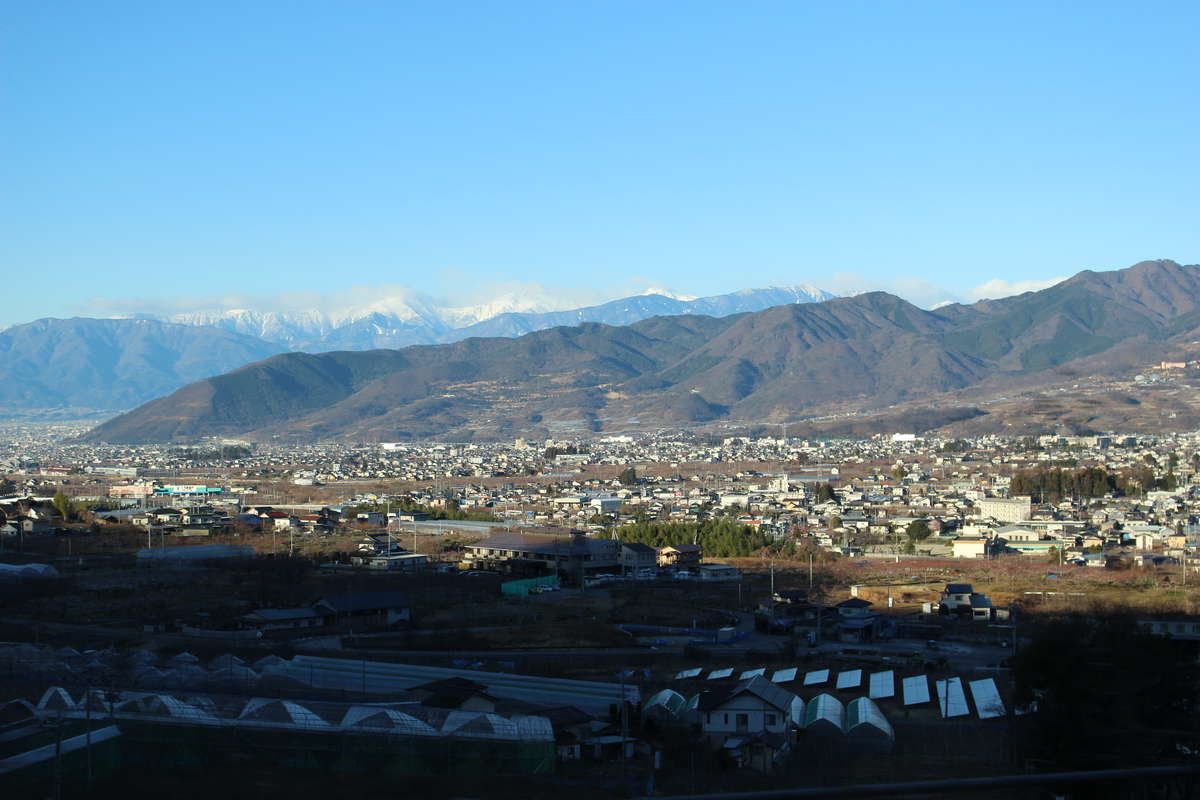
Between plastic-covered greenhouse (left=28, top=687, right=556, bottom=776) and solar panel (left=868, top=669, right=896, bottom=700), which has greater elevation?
plastic-covered greenhouse (left=28, top=687, right=556, bottom=776)

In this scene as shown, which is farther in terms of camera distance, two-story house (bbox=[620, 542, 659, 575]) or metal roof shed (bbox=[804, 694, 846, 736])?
two-story house (bbox=[620, 542, 659, 575])

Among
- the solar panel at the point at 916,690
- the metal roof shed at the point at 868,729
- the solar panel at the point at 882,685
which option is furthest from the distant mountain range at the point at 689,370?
the metal roof shed at the point at 868,729

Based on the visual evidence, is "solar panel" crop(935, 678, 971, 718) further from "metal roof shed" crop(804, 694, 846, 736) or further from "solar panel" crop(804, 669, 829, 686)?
"solar panel" crop(804, 669, 829, 686)

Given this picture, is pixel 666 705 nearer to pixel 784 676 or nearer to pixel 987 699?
pixel 784 676

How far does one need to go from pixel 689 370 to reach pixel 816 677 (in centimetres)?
11405

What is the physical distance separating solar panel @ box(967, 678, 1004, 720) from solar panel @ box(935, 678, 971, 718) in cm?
11

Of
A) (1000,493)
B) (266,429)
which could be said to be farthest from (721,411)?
(1000,493)

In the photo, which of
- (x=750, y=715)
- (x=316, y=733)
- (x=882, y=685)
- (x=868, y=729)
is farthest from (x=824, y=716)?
(x=316, y=733)

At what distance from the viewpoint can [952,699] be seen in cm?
1132

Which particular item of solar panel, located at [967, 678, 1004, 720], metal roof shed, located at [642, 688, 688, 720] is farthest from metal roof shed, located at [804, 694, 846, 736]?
solar panel, located at [967, 678, 1004, 720]

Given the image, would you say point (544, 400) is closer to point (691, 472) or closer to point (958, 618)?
point (691, 472)

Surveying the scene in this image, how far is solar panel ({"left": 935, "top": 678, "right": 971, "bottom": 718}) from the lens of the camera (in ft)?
35.8

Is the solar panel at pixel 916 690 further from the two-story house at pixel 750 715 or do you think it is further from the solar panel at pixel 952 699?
the two-story house at pixel 750 715

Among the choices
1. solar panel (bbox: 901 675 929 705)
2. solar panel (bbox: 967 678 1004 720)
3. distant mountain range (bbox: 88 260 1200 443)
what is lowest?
solar panel (bbox: 901 675 929 705)
